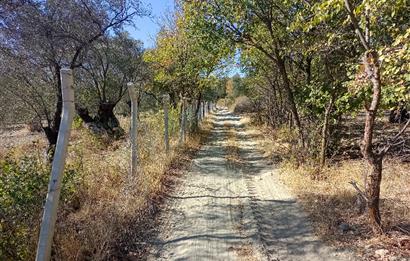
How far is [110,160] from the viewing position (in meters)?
7.39

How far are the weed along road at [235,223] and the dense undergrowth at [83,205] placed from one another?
475 millimetres

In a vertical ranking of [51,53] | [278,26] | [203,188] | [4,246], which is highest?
[278,26]

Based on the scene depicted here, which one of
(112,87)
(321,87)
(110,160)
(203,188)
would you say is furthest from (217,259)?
(112,87)

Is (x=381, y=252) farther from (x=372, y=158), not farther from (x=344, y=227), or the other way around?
(x=372, y=158)

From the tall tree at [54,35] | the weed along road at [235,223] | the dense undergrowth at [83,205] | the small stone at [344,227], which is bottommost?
the weed along road at [235,223]

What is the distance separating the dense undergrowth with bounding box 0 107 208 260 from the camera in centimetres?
349

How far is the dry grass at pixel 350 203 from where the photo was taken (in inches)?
166

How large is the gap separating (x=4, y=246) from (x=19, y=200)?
1.82 feet

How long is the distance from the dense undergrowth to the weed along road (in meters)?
0.48

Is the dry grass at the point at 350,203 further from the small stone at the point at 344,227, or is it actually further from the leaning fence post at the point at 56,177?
the leaning fence post at the point at 56,177

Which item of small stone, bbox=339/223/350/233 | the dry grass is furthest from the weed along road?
small stone, bbox=339/223/350/233

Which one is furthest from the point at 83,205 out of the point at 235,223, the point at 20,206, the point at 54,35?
the point at 54,35

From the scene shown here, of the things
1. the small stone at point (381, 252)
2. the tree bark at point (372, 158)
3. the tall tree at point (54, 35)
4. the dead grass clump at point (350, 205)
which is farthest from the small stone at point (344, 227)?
the tall tree at point (54, 35)

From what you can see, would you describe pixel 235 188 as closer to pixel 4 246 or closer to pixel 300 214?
pixel 300 214
